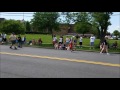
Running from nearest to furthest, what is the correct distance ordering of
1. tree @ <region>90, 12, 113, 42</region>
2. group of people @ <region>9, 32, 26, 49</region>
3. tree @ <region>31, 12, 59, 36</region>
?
1. group of people @ <region>9, 32, 26, 49</region>
2. tree @ <region>90, 12, 113, 42</region>
3. tree @ <region>31, 12, 59, 36</region>

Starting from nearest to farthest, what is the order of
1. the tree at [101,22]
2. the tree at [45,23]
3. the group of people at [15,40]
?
the group of people at [15,40]
the tree at [101,22]
the tree at [45,23]

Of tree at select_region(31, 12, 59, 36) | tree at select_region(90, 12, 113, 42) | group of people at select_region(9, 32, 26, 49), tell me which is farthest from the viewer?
tree at select_region(31, 12, 59, 36)

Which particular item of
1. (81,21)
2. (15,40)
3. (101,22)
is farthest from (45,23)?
(15,40)

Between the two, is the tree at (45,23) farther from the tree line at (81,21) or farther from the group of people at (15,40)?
the group of people at (15,40)

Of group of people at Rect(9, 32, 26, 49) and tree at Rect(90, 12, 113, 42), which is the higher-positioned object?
tree at Rect(90, 12, 113, 42)

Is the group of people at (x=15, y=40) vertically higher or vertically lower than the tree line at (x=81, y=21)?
lower

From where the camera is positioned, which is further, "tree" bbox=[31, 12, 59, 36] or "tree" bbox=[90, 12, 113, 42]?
"tree" bbox=[31, 12, 59, 36]

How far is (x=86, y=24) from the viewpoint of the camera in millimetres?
31328

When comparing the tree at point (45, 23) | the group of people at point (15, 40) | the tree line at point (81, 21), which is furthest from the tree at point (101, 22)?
the group of people at point (15, 40)

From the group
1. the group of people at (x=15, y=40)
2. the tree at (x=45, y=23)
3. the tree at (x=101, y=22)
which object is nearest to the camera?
the group of people at (x=15, y=40)

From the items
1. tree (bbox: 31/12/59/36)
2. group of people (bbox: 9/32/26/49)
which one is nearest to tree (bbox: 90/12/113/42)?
tree (bbox: 31/12/59/36)

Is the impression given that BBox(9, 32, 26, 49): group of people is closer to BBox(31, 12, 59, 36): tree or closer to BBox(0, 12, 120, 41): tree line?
BBox(0, 12, 120, 41): tree line
